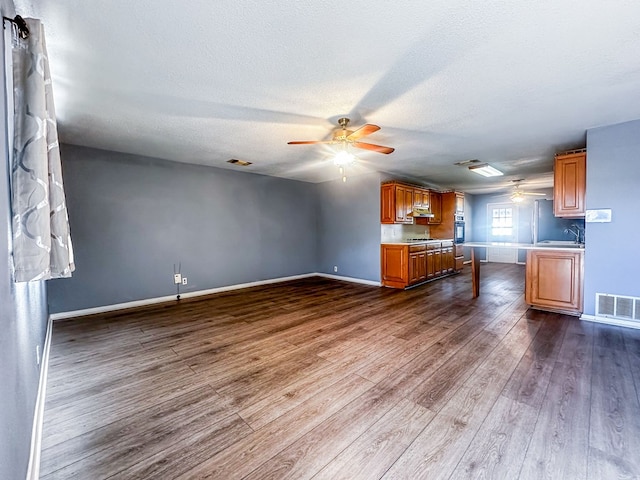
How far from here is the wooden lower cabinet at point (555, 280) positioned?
3777mm

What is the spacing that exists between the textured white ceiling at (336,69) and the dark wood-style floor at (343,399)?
8.30 feet

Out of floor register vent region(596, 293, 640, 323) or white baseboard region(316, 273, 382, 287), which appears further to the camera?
white baseboard region(316, 273, 382, 287)

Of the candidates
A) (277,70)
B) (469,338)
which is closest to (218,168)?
(277,70)

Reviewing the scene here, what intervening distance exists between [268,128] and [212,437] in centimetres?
313

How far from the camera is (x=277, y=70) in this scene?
7.22 feet

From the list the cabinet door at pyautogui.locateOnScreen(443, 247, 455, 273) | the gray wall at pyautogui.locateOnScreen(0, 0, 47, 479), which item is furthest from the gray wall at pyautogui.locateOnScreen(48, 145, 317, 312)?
the cabinet door at pyautogui.locateOnScreen(443, 247, 455, 273)

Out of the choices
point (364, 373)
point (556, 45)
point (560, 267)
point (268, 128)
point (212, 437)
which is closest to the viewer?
point (212, 437)

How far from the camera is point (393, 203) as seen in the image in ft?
19.0

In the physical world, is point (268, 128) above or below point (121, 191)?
above

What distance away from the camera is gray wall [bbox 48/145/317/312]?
159 inches

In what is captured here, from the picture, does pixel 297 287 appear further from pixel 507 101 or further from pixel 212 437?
pixel 507 101

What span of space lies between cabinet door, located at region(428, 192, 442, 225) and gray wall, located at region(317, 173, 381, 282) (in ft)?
7.20

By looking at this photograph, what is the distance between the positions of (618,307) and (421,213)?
3.79 meters

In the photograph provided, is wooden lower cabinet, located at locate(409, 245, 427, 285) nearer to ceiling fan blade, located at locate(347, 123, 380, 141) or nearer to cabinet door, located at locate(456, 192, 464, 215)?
cabinet door, located at locate(456, 192, 464, 215)
